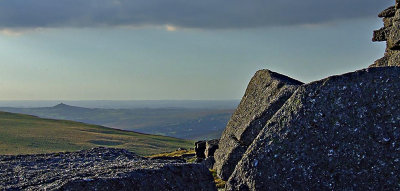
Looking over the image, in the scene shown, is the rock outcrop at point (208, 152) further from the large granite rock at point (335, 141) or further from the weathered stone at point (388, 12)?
the weathered stone at point (388, 12)

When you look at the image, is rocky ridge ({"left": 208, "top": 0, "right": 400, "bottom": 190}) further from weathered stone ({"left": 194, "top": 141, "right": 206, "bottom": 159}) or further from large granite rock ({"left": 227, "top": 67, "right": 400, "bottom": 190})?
weathered stone ({"left": 194, "top": 141, "right": 206, "bottom": 159})

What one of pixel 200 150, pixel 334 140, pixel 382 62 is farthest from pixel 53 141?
pixel 334 140

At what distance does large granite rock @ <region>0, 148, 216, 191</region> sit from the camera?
10.6 meters

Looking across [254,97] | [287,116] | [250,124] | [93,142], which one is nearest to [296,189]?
[287,116]

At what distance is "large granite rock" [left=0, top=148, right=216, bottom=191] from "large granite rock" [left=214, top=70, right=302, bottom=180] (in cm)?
329

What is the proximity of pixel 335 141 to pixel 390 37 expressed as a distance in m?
7.88

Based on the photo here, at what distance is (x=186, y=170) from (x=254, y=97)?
6.39 meters

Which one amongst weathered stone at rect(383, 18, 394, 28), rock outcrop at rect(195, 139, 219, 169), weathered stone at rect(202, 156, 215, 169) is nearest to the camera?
weathered stone at rect(202, 156, 215, 169)

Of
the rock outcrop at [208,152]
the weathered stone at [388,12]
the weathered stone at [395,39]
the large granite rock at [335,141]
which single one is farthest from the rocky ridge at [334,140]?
the weathered stone at [388,12]

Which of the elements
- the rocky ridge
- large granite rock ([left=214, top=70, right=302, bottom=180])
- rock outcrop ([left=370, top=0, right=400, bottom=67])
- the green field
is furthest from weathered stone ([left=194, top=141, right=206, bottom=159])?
the green field

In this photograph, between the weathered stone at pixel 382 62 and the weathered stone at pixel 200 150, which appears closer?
the weathered stone at pixel 382 62

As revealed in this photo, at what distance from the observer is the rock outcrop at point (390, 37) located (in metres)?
17.0

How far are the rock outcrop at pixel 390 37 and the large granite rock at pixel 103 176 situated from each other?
28.6 feet

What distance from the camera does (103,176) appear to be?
11125 millimetres
